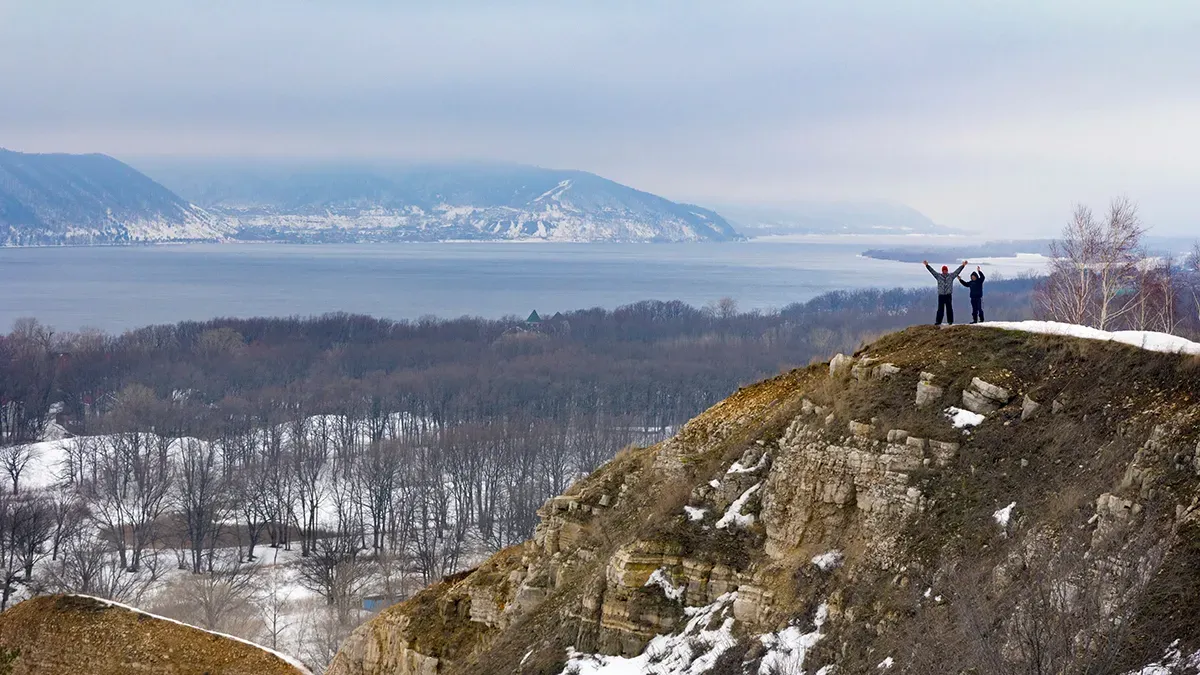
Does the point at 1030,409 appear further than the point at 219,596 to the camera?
No

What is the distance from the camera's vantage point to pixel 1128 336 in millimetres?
18031

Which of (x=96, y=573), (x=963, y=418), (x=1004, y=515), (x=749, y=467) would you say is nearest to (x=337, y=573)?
(x=96, y=573)

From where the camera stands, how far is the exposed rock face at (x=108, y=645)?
2930 cm

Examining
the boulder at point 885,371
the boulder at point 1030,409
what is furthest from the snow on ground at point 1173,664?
the boulder at point 885,371

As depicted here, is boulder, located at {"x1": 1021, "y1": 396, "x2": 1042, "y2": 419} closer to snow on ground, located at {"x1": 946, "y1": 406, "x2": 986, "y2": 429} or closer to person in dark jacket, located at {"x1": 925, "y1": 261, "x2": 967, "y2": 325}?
snow on ground, located at {"x1": 946, "y1": 406, "x2": 986, "y2": 429}

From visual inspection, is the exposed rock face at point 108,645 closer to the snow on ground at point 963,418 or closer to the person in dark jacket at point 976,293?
the snow on ground at point 963,418

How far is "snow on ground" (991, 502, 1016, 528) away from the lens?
15.5 meters

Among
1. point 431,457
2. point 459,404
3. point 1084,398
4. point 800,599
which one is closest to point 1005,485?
point 1084,398

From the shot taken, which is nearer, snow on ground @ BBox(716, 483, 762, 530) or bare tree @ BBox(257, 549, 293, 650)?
snow on ground @ BBox(716, 483, 762, 530)

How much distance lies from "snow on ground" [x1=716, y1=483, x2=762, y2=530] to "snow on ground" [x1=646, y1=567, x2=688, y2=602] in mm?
1376

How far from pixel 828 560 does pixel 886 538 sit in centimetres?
102

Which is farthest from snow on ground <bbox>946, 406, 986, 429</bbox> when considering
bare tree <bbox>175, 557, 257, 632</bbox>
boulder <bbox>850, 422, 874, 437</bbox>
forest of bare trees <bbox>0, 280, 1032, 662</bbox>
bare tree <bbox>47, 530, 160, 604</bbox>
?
bare tree <bbox>47, 530, 160, 604</bbox>

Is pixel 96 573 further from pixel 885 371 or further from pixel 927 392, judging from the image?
pixel 927 392

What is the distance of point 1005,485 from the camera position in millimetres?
16234
